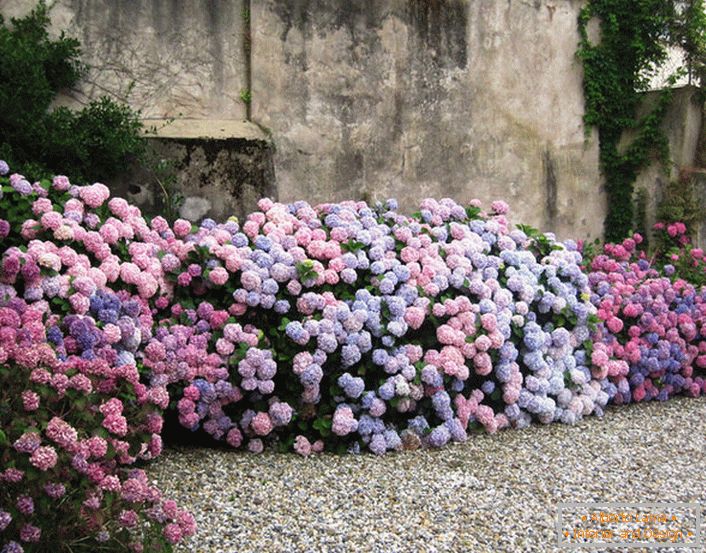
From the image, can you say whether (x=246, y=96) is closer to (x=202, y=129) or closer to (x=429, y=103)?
(x=202, y=129)

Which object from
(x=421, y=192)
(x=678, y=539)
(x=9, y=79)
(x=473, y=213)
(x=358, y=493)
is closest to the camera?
(x=678, y=539)

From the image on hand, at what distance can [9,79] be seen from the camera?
4797 millimetres

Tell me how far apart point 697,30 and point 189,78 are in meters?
5.01

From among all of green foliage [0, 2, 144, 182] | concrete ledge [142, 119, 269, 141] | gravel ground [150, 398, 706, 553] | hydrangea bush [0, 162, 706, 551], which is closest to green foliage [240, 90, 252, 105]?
concrete ledge [142, 119, 269, 141]

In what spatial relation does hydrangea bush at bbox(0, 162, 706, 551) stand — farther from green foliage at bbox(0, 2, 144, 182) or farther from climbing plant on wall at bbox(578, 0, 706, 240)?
climbing plant on wall at bbox(578, 0, 706, 240)

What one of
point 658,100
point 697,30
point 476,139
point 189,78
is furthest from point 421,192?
point 697,30

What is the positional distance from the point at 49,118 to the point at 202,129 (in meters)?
1.05

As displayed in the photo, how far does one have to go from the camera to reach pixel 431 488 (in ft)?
12.2

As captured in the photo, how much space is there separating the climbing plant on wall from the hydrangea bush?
2.71 m

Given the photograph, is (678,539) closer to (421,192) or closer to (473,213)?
(473,213)

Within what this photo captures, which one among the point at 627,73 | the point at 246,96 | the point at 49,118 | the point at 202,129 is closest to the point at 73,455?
the point at 49,118

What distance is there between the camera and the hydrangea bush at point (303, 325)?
3.69 m

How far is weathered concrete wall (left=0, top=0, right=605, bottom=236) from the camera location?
5.76 metres

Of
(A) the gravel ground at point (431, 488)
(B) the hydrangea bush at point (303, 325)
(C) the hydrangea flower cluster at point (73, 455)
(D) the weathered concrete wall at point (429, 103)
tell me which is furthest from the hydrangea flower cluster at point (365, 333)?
(D) the weathered concrete wall at point (429, 103)
